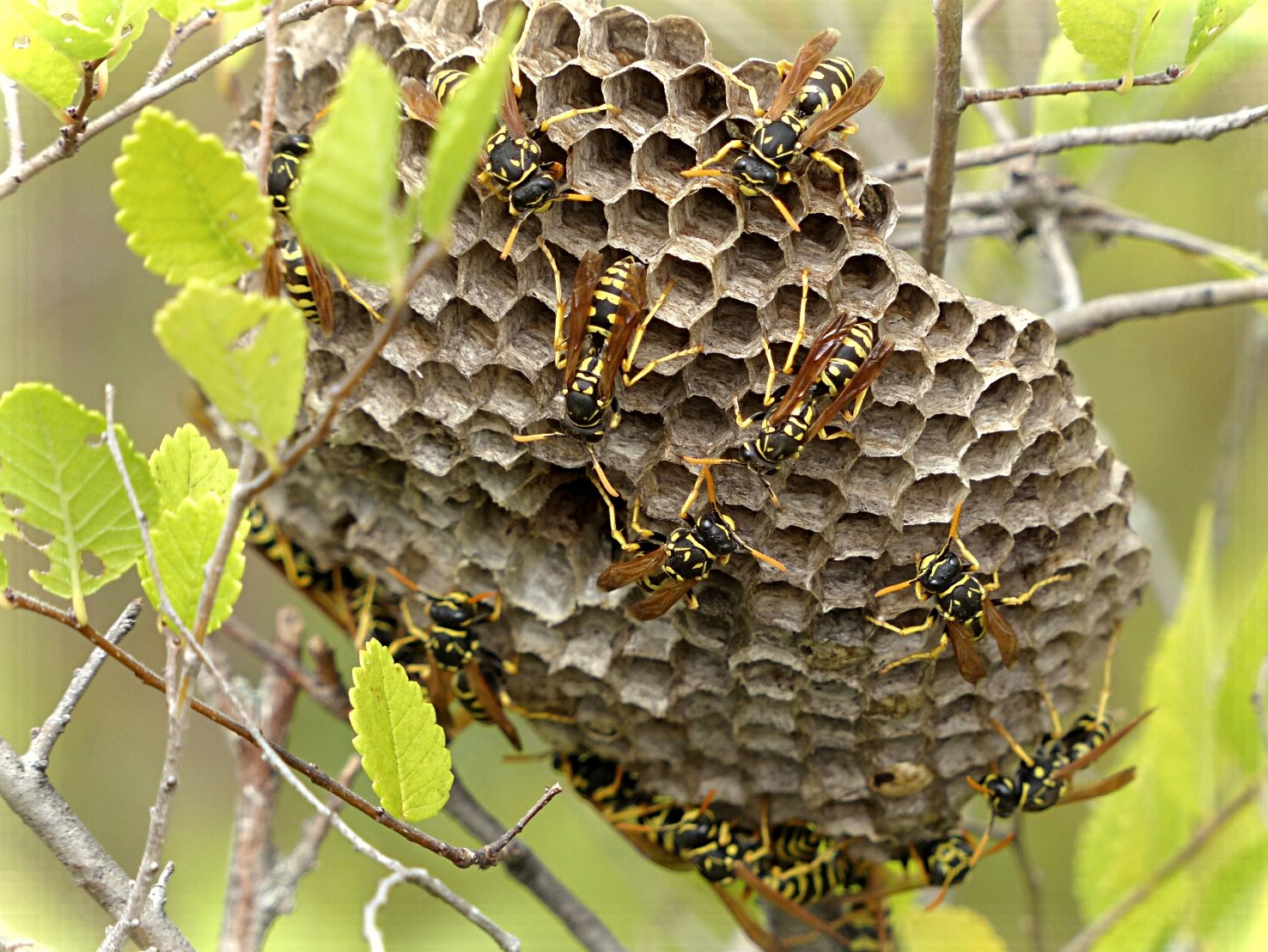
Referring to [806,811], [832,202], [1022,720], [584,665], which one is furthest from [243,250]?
[1022,720]

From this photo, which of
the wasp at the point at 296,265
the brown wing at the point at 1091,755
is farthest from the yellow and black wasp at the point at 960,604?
the wasp at the point at 296,265

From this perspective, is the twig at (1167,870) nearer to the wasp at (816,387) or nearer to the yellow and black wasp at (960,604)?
the yellow and black wasp at (960,604)

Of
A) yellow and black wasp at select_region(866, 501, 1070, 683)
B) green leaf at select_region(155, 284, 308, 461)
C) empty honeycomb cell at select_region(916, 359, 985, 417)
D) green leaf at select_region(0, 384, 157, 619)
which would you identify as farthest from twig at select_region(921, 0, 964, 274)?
green leaf at select_region(0, 384, 157, 619)

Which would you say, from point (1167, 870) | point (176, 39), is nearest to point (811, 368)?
point (176, 39)

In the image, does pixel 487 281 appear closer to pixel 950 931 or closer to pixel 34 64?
pixel 34 64

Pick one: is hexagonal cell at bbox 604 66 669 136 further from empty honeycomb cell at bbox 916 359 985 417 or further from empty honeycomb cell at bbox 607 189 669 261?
empty honeycomb cell at bbox 916 359 985 417

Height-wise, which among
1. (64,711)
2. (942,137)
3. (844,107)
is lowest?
(64,711)

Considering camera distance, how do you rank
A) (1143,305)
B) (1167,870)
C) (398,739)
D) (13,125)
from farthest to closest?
(1167,870)
(1143,305)
(13,125)
(398,739)
